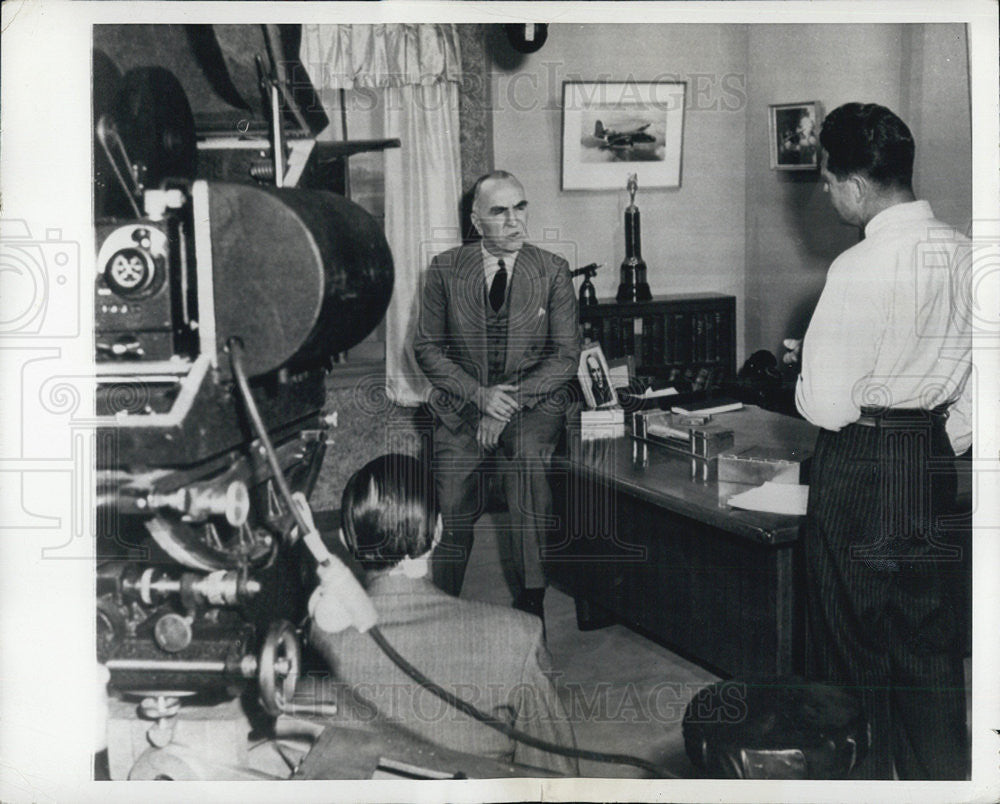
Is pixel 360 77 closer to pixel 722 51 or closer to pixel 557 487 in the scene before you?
pixel 722 51

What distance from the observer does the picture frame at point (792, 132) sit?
2.91 metres

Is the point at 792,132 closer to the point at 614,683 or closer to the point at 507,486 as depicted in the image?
the point at 507,486

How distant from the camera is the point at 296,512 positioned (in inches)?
70.8

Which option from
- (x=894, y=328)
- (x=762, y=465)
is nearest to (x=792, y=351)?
(x=762, y=465)

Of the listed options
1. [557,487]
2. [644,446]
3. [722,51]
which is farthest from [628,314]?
[722,51]

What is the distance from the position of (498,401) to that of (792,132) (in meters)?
1.44

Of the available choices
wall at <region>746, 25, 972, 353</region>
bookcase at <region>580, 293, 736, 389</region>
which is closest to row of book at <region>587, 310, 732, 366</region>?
bookcase at <region>580, 293, 736, 389</region>

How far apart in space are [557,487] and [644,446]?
0.35 meters

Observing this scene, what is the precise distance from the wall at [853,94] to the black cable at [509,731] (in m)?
1.21

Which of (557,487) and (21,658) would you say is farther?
(557,487)

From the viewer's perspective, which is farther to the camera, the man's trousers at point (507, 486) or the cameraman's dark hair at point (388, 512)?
the man's trousers at point (507, 486)

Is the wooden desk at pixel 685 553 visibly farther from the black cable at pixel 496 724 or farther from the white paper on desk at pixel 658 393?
the black cable at pixel 496 724

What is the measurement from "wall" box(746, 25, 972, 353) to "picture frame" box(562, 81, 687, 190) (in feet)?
0.80

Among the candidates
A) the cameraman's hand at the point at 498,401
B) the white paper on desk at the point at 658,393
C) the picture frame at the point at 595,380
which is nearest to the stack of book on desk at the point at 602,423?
the picture frame at the point at 595,380
